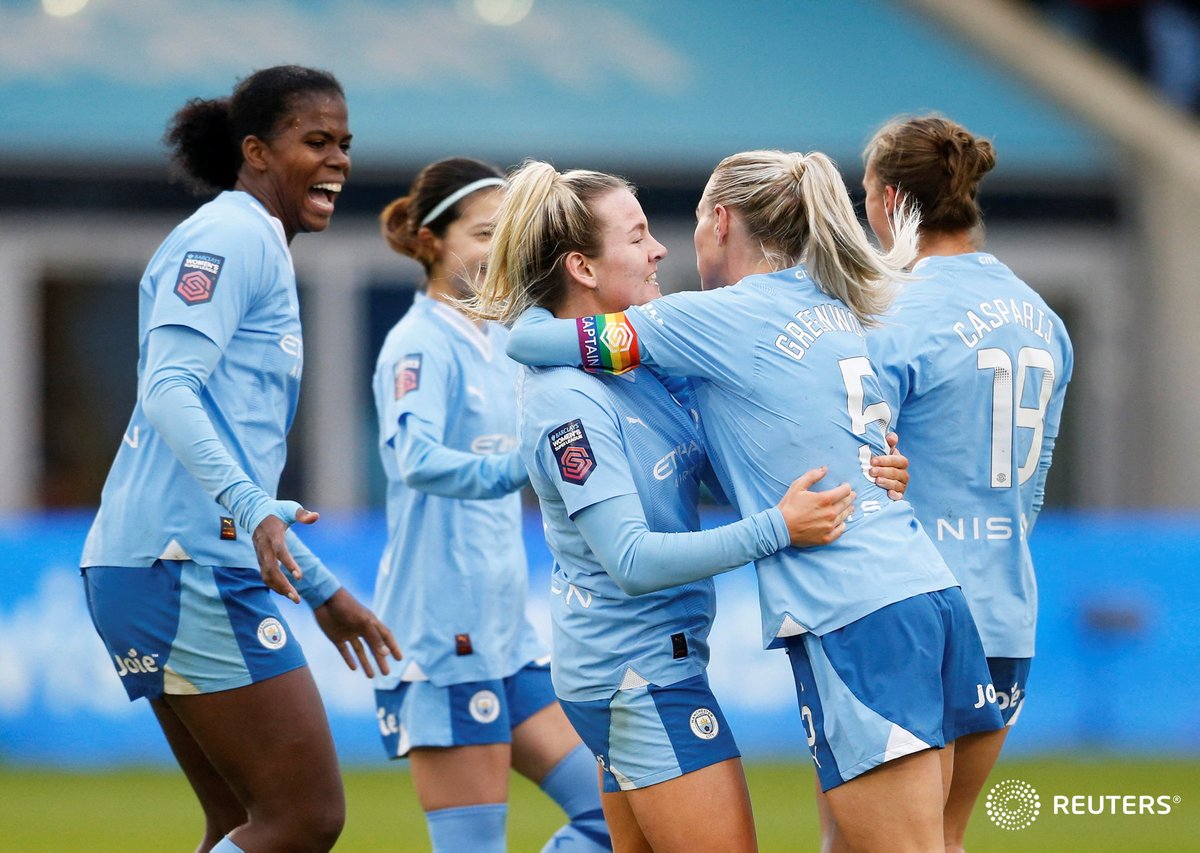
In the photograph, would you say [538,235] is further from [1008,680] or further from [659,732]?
[1008,680]

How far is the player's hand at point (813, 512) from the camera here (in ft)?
10.8

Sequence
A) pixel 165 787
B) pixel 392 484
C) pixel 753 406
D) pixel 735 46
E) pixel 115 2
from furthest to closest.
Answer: pixel 735 46 → pixel 115 2 → pixel 165 787 → pixel 392 484 → pixel 753 406

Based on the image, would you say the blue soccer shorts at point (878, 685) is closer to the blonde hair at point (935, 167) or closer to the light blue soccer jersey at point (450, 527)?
the blonde hair at point (935, 167)

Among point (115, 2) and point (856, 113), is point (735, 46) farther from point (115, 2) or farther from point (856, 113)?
point (115, 2)

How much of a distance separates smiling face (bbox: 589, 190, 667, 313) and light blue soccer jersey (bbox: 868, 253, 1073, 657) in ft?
2.24

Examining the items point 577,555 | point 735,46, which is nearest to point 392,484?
point 577,555

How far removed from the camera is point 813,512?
10.8 ft

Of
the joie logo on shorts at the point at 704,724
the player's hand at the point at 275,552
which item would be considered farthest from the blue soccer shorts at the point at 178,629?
the joie logo on shorts at the point at 704,724

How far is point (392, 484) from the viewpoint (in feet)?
16.4

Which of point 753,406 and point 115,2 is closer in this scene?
point 753,406

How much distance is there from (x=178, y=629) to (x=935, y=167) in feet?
7.43

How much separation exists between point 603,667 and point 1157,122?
12.6 meters

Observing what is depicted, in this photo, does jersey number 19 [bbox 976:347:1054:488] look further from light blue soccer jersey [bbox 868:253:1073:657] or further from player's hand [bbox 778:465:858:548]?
player's hand [bbox 778:465:858:548]

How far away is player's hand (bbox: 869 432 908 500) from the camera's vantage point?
344 centimetres
